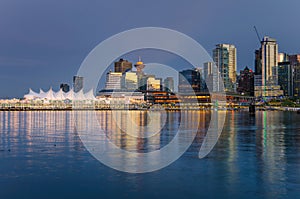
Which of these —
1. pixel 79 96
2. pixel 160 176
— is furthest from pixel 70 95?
pixel 160 176

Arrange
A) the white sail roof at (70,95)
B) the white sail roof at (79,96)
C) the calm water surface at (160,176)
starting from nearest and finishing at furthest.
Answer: the calm water surface at (160,176) < the white sail roof at (79,96) < the white sail roof at (70,95)

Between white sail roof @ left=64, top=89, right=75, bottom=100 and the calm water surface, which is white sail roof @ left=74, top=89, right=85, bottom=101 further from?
the calm water surface

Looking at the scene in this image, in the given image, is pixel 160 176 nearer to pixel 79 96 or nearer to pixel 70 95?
pixel 79 96

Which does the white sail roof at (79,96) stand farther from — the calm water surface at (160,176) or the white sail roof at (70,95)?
the calm water surface at (160,176)

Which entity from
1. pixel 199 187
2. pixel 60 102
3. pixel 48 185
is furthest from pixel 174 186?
pixel 60 102

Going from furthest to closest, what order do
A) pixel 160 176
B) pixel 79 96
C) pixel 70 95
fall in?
pixel 70 95 < pixel 79 96 < pixel 160 176

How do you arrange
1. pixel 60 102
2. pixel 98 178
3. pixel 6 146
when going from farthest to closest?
pixel 60 102 → pixel 6 146 → pixel 98 178

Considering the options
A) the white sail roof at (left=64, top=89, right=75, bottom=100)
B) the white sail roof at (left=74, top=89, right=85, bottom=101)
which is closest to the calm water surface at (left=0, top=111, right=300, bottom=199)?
the white sail roof at (left=74, top=89, right=85, bottom=101)

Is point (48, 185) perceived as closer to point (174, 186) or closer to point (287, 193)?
point (174, 186)

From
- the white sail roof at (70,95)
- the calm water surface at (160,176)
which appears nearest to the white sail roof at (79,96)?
the white sail roof at (70,95)

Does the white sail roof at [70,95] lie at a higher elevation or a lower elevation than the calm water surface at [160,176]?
higher

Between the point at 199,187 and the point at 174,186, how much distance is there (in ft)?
2.84

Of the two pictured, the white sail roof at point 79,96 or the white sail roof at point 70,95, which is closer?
the white sail roof at point 79,96

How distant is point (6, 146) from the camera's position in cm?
2469
